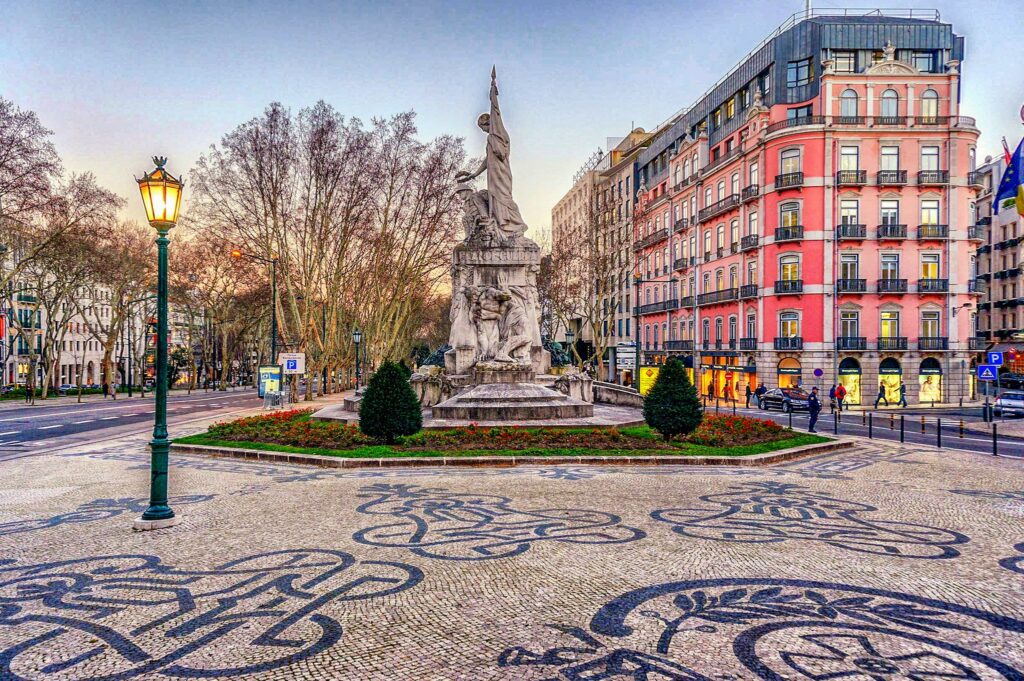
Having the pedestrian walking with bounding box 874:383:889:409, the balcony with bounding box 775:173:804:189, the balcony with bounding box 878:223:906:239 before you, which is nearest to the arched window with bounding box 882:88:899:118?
the balcony with bounding box 775:173:804:189

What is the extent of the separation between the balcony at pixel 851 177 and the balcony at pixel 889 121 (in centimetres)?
296

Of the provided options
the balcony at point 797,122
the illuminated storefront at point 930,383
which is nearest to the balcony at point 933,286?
the illuminated storefront at point 930,383

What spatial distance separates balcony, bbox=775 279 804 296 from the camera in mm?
39719

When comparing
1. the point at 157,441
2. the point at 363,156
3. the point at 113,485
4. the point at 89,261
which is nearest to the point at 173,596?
the point at 157,441

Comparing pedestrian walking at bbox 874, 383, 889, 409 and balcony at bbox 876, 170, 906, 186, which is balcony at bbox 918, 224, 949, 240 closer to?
balcony at bbox 876, 170, 906, 186

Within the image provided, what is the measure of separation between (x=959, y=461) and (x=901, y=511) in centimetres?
731

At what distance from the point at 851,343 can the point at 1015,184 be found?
825 inches

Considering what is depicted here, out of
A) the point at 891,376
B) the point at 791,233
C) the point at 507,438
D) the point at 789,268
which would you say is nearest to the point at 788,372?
the point at 891,376

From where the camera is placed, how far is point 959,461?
15.6 metres

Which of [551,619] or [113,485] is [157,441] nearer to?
[113,485]

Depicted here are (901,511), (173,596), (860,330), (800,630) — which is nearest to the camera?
(800,630)

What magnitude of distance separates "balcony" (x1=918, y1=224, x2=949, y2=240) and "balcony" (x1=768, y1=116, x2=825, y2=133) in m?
8.43

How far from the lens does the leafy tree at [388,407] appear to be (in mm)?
15367

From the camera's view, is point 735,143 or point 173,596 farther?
point 735,143
